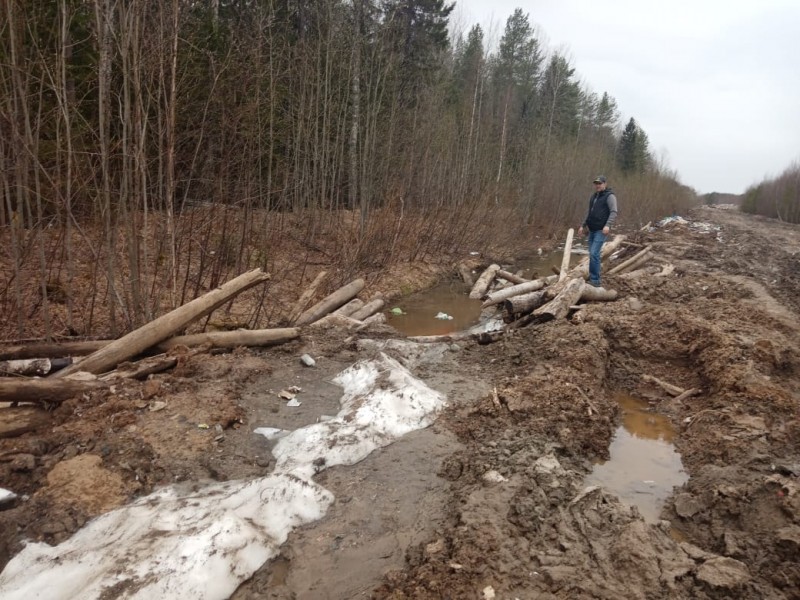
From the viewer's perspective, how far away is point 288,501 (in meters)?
3.27

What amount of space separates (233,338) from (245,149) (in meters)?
4.32

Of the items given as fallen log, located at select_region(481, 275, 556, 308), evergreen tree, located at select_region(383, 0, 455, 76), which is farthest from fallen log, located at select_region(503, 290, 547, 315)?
evergreen tree, located at select_region(383, 0, 455, 76)

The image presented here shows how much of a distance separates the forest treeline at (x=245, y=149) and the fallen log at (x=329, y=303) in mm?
1402

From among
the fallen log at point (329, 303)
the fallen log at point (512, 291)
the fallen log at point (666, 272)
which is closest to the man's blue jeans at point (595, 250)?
the fallen log at point (512, 291)

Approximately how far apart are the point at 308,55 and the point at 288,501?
15.3 meters

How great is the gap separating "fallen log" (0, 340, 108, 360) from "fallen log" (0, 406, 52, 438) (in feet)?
3.50

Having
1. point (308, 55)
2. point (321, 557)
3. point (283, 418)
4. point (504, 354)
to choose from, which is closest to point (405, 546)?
point (321, 557)

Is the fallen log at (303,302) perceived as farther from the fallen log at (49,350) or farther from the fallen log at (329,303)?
the fallen log at (49,350)

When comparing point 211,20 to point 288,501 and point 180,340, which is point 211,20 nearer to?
point 180,340

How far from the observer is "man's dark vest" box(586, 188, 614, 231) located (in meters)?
9.06

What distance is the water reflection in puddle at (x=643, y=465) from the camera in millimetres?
3963

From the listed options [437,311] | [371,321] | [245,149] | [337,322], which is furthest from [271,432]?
[437,311]

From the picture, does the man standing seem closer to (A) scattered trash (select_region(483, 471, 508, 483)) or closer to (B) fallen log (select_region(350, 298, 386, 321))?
(B) fallen log (select_region(350, 298, 386, 321))

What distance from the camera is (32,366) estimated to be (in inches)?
183
